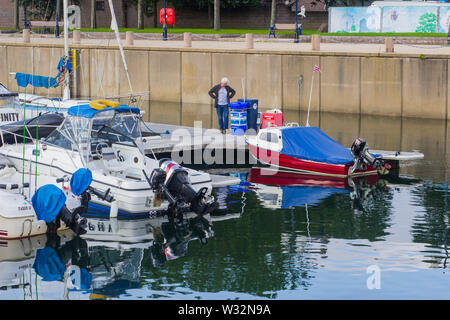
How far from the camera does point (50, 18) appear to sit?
2554 inches

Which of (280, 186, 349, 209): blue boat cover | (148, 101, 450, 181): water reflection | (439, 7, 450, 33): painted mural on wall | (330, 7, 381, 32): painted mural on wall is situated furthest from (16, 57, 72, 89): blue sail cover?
(439, 7, 450, 33): painted mural on wall

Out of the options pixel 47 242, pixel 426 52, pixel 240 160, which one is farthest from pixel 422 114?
pixel 47 242

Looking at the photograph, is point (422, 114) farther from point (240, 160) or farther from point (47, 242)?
point (47, 242)

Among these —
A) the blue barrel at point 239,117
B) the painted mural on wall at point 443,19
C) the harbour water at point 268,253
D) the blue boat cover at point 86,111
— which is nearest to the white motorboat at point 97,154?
the blue boat cover at point 86,111

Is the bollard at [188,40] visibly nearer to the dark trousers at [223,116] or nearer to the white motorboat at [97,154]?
the dark trousers at [223,116]

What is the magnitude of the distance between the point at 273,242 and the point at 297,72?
1803 centimetres

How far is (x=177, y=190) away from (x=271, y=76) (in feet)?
57.3

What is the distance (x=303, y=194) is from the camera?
2109cm

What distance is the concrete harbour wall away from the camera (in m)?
31.4

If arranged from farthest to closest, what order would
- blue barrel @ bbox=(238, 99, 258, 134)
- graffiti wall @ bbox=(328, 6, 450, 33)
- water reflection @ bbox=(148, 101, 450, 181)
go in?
graffiti wall @ bbox=(328, 6, 450, 33) < blue barrel @ bbox=(238, 99, 258, 134) < water reflection @ bbox=(148, 101, 450, 181)

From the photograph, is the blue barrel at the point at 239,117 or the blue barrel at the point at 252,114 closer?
the blue barrel at the point at 239,117

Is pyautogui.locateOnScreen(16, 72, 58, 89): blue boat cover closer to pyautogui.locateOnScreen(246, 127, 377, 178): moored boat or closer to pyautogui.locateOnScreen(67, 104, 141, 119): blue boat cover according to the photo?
pyautogui.locateOnScreen(246, 127, 377, 178): moored boat

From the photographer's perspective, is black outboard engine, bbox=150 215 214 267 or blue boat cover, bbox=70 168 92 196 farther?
blue boat cover, bbox=70 168 92 196

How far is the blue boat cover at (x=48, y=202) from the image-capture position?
16531 millimetres
